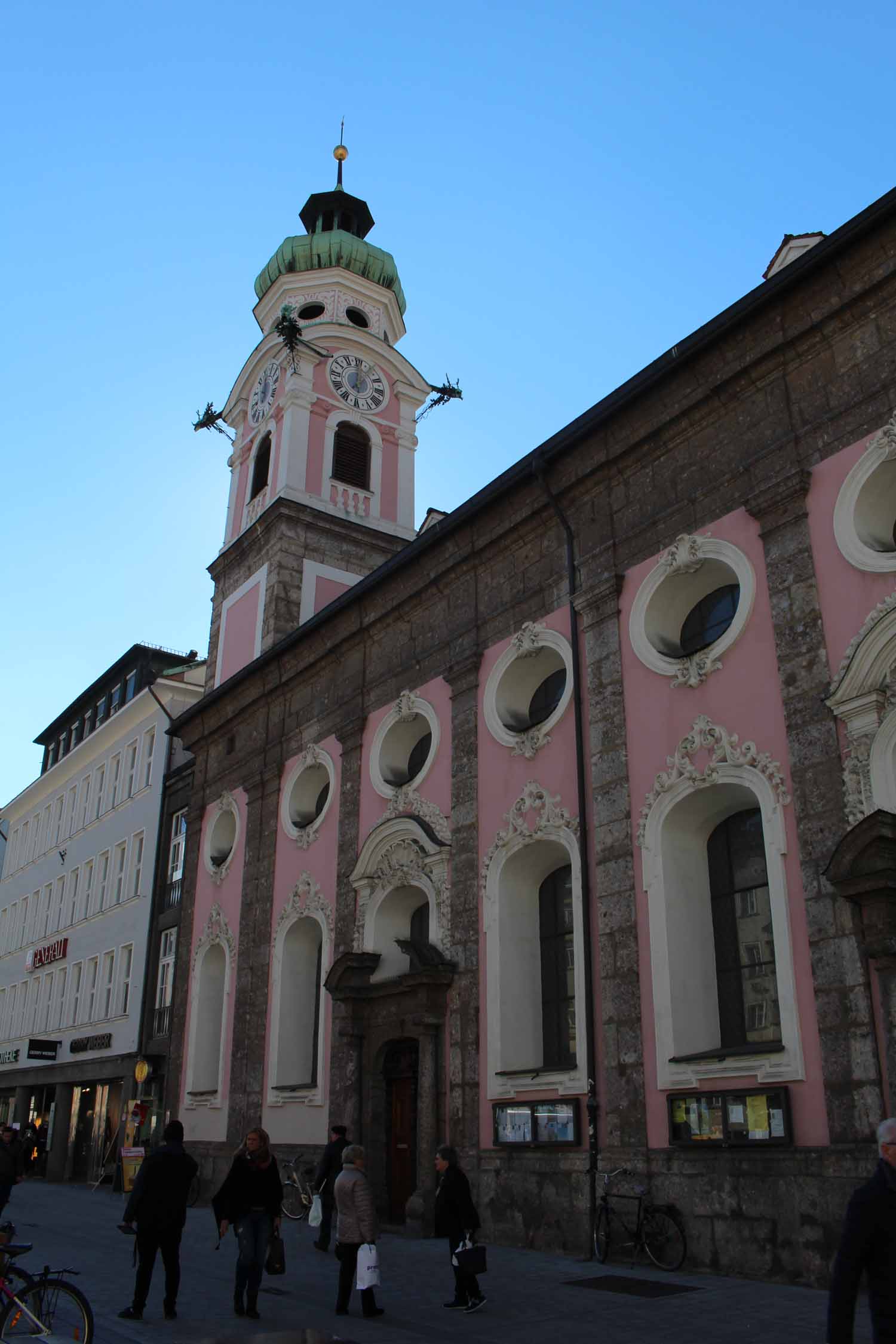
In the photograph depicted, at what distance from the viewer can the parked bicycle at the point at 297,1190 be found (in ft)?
59.1

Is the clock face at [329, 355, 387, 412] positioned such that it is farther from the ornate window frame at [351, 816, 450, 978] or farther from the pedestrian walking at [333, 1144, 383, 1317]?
the pedestrian walking at [333, 1144, 383, 1317]

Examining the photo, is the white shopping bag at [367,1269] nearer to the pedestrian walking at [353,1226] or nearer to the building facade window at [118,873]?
the pedestrian walking at [353,1226]

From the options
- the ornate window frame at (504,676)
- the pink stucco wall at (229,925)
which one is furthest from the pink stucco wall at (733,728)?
the pink stucco wall at (229,925)

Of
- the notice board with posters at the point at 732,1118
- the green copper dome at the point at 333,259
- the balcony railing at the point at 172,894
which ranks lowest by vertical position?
the notice board with posters at the point at 732,1118

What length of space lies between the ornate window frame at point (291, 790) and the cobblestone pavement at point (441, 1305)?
798 centimetres

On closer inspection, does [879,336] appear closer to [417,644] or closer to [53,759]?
[417,644]

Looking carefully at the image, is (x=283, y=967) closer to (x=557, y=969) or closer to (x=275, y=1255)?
(x=557, y=969)

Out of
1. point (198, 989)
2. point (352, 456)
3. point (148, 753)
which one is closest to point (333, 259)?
point (352, 456)

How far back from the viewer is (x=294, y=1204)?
18.4 m

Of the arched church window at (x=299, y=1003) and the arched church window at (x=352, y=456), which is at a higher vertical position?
the arched church window at (x=352, y=456)

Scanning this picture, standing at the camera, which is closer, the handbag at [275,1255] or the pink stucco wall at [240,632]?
the handbag at [275,1255]

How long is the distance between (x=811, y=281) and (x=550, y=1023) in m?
9.85

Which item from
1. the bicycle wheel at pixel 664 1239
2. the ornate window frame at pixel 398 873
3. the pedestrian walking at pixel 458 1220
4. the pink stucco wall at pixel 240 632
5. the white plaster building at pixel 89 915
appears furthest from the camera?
the white plaster building at pixel 89 915

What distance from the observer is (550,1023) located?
1552 centimetres
